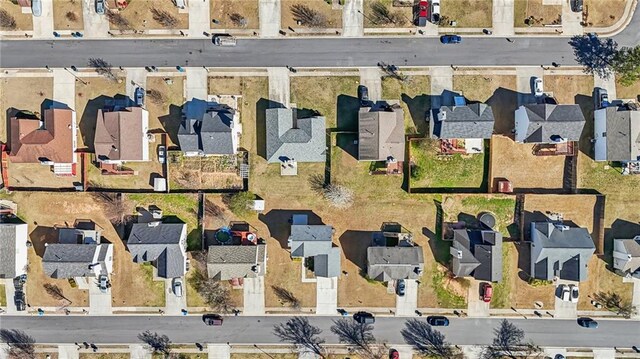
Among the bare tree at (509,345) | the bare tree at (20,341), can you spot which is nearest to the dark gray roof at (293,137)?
the bare tree at (509,345)

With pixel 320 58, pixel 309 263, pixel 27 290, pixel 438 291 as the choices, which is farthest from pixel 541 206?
pixel 27 290

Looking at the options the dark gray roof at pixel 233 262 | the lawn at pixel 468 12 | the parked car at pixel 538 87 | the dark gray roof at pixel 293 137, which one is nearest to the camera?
the dark gray roof at pixel 293 137

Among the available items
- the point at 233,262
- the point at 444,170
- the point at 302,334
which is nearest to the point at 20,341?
the point at 233,262

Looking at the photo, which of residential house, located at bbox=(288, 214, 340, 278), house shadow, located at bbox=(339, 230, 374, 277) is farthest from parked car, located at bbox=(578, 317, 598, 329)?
residential house, located at bbox=(288, 214, 340, 278)

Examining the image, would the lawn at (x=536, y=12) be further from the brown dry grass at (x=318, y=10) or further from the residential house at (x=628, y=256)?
the residential house at (x=628, y=256)

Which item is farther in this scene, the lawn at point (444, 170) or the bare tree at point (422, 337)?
the bare tree at point (422, 337)

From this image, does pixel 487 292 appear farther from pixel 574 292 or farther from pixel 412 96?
pixel 412 96

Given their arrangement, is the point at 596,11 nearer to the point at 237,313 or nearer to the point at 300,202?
the point at 300,202
